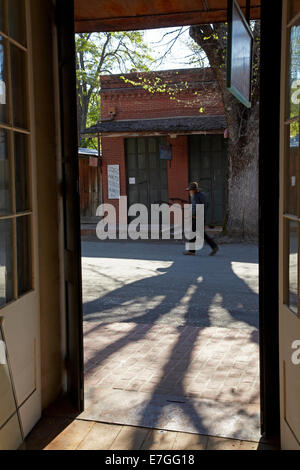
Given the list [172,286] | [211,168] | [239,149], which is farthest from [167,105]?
[172,286]

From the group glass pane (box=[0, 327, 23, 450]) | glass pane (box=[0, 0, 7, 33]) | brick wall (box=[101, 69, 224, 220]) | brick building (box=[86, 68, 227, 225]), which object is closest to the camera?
glass pane (box=[0, 327, 23, 450])

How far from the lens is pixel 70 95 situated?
151 inches

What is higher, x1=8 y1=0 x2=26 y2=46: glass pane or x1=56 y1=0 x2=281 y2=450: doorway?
x1=8 y1=0 x2=26 y2=46: glass pane

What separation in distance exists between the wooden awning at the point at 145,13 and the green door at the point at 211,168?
12666 mm

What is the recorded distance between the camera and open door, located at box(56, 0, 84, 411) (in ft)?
12.5

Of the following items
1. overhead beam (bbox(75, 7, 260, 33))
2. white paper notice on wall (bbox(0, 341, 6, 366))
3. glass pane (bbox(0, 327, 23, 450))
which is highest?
overhead beam (bbox(75, 7, 260, 33))

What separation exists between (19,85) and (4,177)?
0.66 metres

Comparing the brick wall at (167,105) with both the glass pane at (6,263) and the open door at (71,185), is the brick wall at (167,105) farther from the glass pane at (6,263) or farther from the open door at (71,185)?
the glass pane at (6,263)

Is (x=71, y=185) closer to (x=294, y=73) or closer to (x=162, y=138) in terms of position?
(x=294, y=73)

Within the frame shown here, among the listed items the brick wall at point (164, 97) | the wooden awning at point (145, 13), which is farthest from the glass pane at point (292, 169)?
the brick wall at point (164, 97)

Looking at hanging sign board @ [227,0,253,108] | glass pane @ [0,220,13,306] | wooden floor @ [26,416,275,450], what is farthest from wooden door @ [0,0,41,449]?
hanging sign board @ [227,0,253,108]

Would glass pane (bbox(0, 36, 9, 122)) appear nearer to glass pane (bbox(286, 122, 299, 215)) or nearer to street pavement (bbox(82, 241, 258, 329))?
glass pane (bbox(286, 122, 299, 215))

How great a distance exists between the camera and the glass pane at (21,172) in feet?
11.5

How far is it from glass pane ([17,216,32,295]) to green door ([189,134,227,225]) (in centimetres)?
1432
